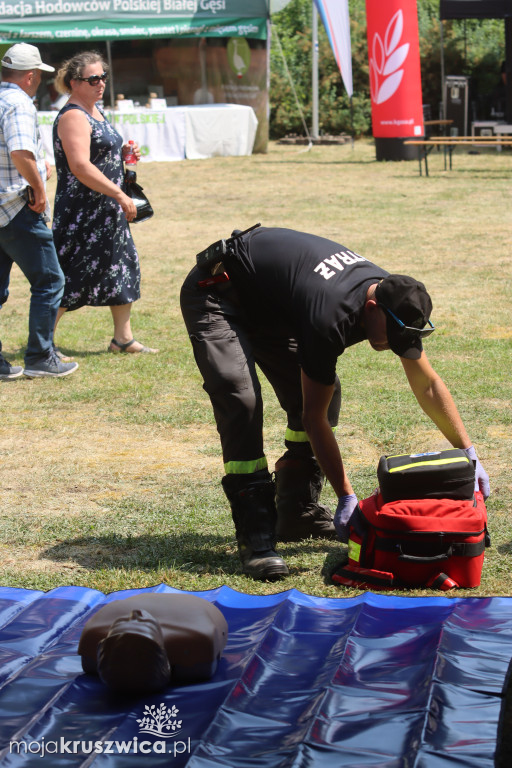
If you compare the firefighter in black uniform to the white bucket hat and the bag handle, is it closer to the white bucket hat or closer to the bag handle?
the bag handle

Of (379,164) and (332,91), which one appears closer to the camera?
(379,164)

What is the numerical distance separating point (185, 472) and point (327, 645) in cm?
174

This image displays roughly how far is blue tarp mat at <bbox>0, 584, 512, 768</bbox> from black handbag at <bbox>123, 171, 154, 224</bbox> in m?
3.45

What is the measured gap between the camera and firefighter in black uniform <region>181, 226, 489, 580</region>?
2.96 meters

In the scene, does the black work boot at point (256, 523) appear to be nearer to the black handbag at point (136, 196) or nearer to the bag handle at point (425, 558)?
the bag handle at point (425, 558)

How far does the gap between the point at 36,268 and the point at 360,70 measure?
21685 millimetres

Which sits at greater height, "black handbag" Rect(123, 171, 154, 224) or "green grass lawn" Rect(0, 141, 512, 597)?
"black handbag" Rect(123, 171, 154, 224)

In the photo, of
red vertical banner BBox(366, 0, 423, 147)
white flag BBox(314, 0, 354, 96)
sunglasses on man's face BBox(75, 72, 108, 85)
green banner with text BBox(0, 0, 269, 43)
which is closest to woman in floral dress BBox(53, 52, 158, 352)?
sunglasses on man's face BBox(75, 72, 108, 85)

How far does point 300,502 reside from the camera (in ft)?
12.1

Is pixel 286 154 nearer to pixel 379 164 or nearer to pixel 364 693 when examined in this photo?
pixel 379 164

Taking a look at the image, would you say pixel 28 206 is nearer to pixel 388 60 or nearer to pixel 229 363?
pixel 229 363

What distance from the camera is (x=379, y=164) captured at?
17.8 m

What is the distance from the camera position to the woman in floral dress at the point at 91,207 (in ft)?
18.6

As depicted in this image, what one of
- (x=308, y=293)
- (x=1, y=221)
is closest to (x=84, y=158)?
(x=1, y=221)
